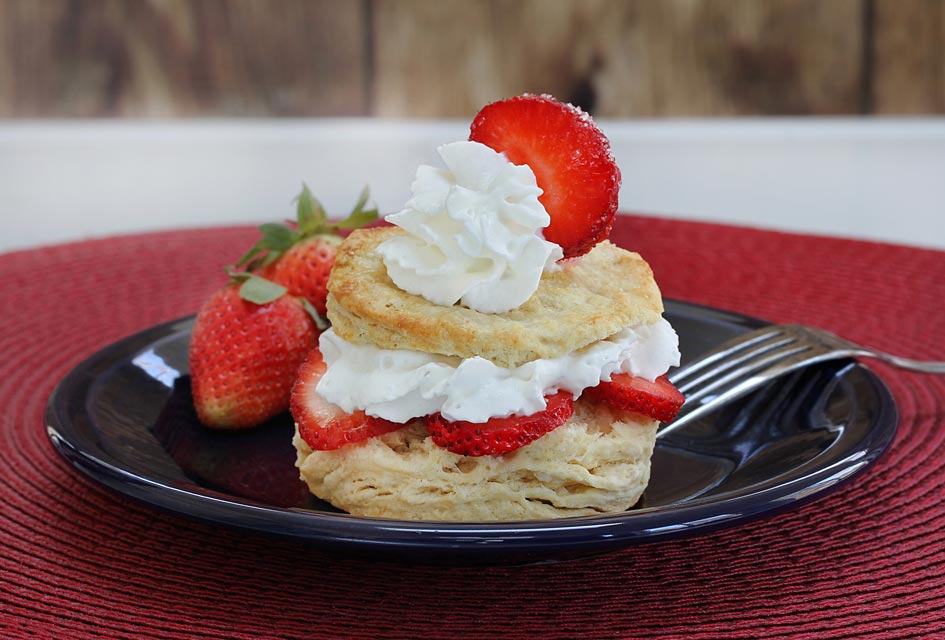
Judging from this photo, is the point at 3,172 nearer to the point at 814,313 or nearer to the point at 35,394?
the point at 35,394

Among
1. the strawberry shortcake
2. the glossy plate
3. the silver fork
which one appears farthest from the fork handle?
the strawberry shortcake

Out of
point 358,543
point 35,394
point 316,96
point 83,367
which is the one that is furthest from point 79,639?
point 316,96

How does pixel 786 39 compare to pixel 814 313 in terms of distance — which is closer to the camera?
pixel 814 313

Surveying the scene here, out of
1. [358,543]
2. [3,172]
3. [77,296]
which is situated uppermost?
[358,543]

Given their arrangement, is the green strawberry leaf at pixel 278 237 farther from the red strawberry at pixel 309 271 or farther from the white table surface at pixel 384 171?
the white table surface at pixel 384 171

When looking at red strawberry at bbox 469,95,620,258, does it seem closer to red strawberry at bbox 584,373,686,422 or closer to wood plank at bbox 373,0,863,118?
red strawberry at bbox 584,373,686,422

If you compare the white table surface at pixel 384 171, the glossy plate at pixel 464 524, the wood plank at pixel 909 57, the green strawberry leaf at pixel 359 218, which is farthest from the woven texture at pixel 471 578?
the wood plank at pixel 909 57

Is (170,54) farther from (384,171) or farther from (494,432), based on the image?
(494,432)
